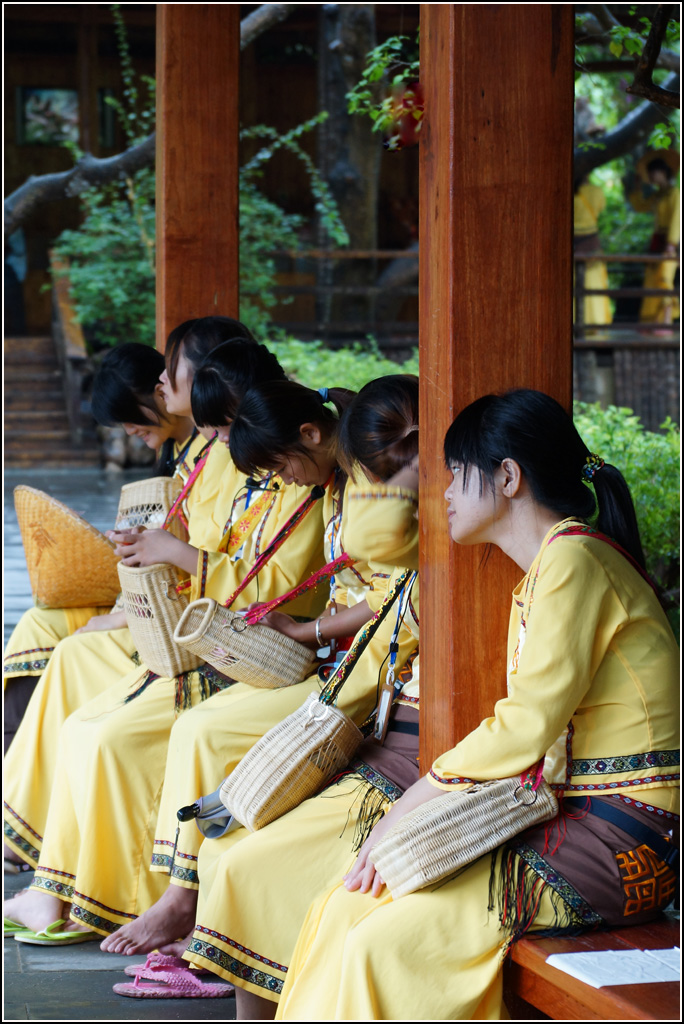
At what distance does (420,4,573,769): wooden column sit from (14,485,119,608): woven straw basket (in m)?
1.87

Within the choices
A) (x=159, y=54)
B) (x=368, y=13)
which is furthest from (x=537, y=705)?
(x=368, y=13)

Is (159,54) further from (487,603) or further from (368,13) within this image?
(368,13)

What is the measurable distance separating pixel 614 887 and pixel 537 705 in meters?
0.35

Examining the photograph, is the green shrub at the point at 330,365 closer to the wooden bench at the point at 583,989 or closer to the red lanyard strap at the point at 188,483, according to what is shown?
the red lanyard strap at the point at 188,483

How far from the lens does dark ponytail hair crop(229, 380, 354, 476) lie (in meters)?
2.91

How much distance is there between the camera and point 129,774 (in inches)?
128

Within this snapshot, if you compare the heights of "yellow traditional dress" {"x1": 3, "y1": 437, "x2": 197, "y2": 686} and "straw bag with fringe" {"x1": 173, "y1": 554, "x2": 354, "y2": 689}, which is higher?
"straw bag with fringe" {"x1": 173, "y1": 554, "x2": 354, "y2": 689}

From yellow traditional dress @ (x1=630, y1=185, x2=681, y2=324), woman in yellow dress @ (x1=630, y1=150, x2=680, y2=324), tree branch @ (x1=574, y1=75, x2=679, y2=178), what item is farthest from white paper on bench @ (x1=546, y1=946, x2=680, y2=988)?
yellow traditional dress @ (x1=630, y1=185, x2=681, y2=324)

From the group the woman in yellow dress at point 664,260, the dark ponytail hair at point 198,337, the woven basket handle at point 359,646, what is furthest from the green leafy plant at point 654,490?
the woman in yellow dress at point 664,260

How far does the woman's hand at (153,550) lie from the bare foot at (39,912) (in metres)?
1.00

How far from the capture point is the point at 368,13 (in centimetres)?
1077

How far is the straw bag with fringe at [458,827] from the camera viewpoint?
1.96 m

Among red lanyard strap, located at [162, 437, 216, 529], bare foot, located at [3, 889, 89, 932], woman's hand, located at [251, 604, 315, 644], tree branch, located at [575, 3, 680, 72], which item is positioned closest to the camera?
woman's hand, located at [251, 604, 315, 644]

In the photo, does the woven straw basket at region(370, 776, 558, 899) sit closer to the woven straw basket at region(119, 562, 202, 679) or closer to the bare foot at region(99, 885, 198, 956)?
the bare foot at region(99, 885, 198, 956)
